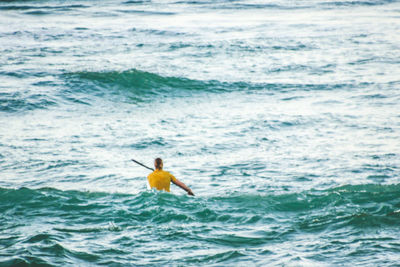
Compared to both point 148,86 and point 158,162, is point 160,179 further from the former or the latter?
point 148,86

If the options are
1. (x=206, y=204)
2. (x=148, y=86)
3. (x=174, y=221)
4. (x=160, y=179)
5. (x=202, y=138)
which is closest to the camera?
(x=174, y=221)

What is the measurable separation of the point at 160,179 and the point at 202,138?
7300 millimetres

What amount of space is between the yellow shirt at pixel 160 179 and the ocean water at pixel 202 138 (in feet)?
0.91

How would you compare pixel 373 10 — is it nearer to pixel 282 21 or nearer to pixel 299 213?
pixel 282 21

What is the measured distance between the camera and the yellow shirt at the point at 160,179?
13.2 meters

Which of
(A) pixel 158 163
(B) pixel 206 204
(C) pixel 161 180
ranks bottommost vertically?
(B) pixel 206 204

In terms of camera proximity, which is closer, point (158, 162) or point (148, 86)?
point (158, 162)

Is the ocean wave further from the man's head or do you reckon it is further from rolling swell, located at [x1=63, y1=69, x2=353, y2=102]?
rolling swell, located at [x1=63, y1=69, x2=353, y2=102]

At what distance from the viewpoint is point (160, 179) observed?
43.4ft

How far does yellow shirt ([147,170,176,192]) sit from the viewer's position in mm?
13219

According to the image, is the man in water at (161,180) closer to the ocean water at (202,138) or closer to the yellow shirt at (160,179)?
the yellow shirt at (160,179)

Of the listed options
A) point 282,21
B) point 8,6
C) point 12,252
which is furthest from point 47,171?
point 8,6

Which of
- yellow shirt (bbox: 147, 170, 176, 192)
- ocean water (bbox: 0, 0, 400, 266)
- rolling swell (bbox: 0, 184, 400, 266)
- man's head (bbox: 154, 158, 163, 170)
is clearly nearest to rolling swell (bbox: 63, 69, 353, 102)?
ocean water (bbox: 0, 0, 400, 266)

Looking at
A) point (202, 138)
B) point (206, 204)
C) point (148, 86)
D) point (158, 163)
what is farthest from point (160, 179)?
point (148, 86)
